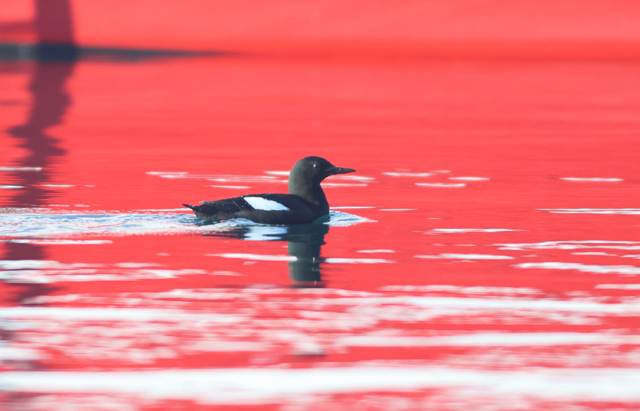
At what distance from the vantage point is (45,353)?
5.25 meters

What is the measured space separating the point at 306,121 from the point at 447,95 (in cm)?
617

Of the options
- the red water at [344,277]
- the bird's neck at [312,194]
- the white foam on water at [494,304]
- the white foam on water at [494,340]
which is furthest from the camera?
the bird's neck at [312,194]

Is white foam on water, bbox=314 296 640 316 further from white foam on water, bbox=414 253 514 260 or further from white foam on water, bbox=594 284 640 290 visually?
white foam on water, bbox=414 253 514 260

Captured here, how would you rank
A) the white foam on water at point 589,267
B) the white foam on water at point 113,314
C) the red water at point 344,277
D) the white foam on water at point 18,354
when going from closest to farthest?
the red water at point 344,277 < the white foam on water at point 18,354 < the white foam on water at point 113,314 < the white foam on water at point 589,267

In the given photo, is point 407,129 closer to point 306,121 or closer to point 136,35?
point 306,121

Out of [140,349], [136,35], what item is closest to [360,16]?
[136,35]

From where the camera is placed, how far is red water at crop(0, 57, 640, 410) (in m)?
4.91

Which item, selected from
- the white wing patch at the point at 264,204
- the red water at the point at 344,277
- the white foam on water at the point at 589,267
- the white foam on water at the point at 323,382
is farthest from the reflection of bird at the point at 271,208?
the white foam on water at the point at 323,382

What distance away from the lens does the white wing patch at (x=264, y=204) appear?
9.32m

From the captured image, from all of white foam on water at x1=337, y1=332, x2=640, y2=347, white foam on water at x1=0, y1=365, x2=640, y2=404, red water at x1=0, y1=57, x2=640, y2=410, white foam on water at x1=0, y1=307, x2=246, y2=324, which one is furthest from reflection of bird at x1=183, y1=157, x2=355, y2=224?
white foam on water at x1=0, y1=365, x2=640, y2=404

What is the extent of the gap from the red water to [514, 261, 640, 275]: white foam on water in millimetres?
26

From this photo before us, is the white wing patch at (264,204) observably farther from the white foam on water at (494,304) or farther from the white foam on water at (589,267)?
the white foam on water at (494,304)

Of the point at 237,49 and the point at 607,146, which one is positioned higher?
the point at 237,49

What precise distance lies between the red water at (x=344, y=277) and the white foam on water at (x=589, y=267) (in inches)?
1.0
